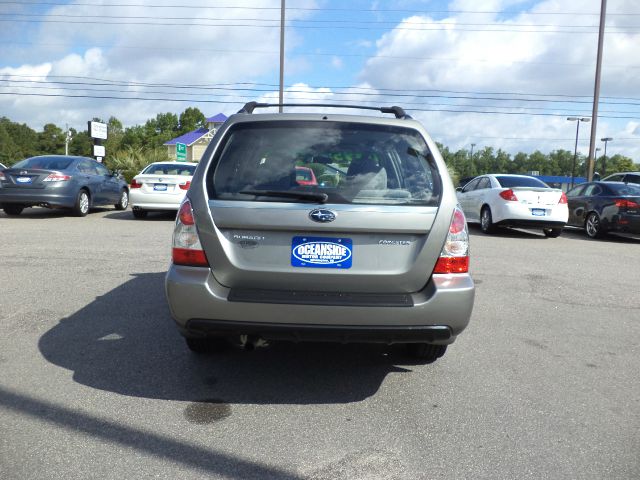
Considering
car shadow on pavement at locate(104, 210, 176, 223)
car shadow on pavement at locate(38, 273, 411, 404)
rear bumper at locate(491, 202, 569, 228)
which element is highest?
rear bumper at locate(491, 202, 569, 228)

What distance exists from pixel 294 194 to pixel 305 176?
0.18 meters

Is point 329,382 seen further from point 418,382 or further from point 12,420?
point 12,420

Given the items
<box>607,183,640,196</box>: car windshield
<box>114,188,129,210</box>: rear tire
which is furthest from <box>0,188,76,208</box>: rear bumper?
<box>607,183,640,196</box>: car windshield

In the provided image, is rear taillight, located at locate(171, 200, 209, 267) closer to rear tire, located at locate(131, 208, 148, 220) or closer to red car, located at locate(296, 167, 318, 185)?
red car, located at locate(296, 167, 318, 185)

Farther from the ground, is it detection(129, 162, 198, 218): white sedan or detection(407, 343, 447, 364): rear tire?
detection(129, 162, 198, 218): white sedan

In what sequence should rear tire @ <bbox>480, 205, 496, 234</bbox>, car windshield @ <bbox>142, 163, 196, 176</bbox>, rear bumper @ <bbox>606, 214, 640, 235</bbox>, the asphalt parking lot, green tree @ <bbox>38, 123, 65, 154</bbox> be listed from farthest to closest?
1. green tree @ <bbox>38, 123, 65, 154</bbox>
2. car windshield @ <bbox>142, 163, 196, 176</bbox>
3. rear tire @ <bbox>480, 205, 496, 234</bbox>
4. rear bumper @ <bbox>606, 214, 640, 235</bbox>
5. the asphalt parking lot

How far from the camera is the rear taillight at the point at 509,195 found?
12.8 metres

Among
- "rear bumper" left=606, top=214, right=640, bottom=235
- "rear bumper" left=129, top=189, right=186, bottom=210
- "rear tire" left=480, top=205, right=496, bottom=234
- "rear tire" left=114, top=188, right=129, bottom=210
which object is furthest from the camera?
"rear tire" left=114, top=188, right=129, bottom=210

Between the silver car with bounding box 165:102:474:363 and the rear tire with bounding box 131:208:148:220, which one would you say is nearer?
the silver car with bounding box 165:102:474:363

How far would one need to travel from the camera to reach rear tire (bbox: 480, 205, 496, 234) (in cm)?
1345

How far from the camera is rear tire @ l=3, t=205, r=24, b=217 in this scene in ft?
46.7

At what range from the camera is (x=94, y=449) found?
9.59 ft

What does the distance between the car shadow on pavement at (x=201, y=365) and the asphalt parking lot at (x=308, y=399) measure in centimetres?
2

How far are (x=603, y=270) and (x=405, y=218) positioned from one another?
6.64 m
